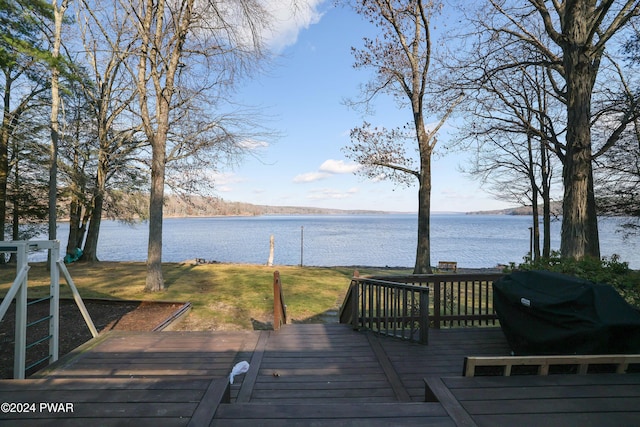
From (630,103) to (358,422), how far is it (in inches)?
452

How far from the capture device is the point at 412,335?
5.04m

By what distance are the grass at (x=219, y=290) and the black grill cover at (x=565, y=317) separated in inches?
198

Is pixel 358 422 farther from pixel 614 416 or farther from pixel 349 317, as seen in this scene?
pixel 349 317

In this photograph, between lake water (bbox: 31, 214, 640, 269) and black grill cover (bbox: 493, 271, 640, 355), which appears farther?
lake water (bbox: 31, 214, 640, 269)

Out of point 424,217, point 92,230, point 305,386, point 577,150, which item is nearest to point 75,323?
point 305,386

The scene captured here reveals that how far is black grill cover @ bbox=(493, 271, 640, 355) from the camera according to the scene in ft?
10.8

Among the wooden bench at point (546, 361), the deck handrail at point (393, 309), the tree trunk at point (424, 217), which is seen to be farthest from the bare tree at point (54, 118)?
the wooden bench at point (546, 361)

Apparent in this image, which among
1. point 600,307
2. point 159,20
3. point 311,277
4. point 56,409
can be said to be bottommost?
point 311,277

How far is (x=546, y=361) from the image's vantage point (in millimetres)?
2906

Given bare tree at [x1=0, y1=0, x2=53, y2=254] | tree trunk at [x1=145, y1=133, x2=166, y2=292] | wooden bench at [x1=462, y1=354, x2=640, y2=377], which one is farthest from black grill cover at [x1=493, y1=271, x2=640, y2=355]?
bare tree at [x1=0, y1=0, x2=53, y2=254]

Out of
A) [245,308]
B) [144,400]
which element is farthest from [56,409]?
[245,308]

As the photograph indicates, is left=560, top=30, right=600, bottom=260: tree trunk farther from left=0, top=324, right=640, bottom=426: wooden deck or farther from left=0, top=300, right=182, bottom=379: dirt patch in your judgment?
left=0, top=300, right=182, bottom=379: dirt patch

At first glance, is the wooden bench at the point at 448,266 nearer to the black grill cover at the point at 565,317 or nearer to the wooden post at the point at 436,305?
the wooden post at the point at 436,305

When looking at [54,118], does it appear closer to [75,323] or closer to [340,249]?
[75,323]
